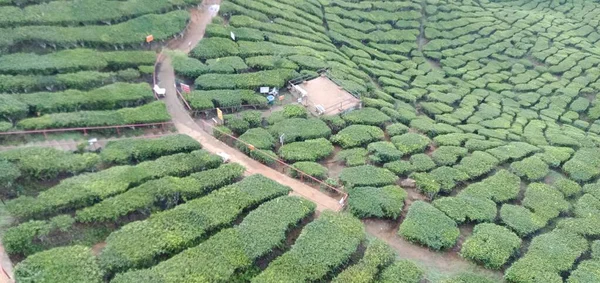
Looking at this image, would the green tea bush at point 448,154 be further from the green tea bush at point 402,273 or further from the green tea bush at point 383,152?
the green tea bush at point 402,273

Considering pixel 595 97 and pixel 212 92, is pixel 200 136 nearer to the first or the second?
pixel 212 92

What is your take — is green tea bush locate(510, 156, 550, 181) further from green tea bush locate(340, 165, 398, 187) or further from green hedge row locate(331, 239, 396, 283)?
green hedge row locate(331, 239, 396, 283)

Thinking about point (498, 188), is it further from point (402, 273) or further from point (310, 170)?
point (310, 170)

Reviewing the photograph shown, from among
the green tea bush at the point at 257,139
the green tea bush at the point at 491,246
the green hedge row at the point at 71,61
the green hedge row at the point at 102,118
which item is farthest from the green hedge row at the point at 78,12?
the green tea bush at the point at 491,246

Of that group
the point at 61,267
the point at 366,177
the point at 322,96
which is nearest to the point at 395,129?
the point at 322,96

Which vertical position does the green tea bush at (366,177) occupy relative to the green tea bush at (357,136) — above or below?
below
